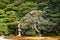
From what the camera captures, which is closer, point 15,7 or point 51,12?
point 51,12

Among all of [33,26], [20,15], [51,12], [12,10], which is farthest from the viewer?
[12,10]

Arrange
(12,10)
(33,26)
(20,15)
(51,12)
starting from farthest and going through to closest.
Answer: (12,10) → (20,15) → (51,12) → (33,26)

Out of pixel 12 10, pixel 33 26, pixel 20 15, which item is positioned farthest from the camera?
pixel 12 10

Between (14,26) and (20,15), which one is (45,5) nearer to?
(20,15)

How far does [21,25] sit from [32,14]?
1.60 metres

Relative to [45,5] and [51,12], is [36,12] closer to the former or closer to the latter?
[51,12]

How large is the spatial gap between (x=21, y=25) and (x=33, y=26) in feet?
4.04

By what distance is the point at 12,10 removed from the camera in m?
25.8

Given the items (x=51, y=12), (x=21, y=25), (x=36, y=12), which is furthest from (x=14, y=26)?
(x=51, y=12)

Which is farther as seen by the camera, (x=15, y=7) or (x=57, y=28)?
(x=15, y=7)

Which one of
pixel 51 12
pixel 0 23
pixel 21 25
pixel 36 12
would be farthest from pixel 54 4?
pixel 0 23

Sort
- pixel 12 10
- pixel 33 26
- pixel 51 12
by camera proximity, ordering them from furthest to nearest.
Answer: pixel 12 10, pixel 51 12, pixel 33 26

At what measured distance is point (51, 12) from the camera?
2245 cm

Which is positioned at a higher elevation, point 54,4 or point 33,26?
point 54,4
